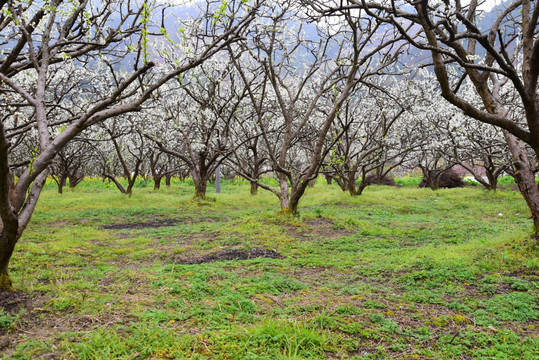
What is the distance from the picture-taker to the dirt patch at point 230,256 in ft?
19.3

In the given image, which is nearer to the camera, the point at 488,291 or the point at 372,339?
the point at 372,339

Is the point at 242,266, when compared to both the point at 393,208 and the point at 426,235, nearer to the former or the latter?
the point at 426,235

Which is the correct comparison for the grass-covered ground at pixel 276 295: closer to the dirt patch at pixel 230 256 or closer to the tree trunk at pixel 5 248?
the dirt patch at pixel 230 256

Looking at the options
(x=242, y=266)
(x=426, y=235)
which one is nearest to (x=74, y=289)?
(x=242, y=266)

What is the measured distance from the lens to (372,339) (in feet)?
10.5

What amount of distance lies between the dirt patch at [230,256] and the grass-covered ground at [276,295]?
2.3 inches

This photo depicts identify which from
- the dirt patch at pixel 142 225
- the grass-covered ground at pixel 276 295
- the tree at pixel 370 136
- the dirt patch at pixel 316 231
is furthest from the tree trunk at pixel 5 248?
the tree at pixel 370 136

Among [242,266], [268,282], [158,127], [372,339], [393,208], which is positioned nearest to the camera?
[372,339]

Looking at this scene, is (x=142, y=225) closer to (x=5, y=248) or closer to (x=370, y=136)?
(x=5, y=248)

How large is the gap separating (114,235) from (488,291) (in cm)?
724

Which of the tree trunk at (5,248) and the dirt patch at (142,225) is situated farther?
the dirt patch at (142,225)

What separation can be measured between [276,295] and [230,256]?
1985 millimetres

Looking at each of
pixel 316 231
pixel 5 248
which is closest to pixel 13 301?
pixel 5 248

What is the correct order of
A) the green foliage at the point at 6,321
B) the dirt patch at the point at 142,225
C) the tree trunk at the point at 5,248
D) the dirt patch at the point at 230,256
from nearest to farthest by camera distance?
1. the green foliage at the point at 6,321
2. the tree trunk at the point at 5,248
3. the dirt patch at the point at 230,256
4. the dirt patch at the point at 142,225
